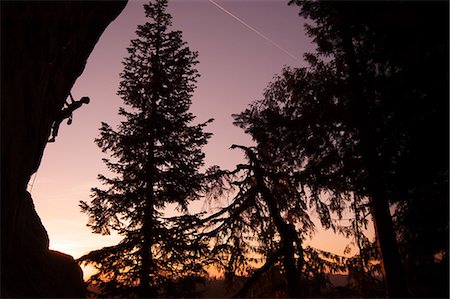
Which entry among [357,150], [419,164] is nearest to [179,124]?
[357,150]

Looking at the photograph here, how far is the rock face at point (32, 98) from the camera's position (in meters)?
4.94

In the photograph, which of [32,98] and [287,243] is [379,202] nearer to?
[287,243]

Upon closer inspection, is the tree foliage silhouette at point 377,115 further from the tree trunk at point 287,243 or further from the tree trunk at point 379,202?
the tree trunk at point 287,243

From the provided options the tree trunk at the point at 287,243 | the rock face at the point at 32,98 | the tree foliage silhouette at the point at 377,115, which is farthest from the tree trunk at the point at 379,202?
the rock face at the point at 32,98

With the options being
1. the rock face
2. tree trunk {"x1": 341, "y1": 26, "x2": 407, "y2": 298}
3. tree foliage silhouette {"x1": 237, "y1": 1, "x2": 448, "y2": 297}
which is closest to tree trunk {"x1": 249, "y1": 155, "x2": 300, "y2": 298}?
tree foliage silhouette {"x1": 237, "y1": 1, "x2": 448, "y2": 297}

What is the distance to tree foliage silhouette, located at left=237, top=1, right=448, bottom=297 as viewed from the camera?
18.8ft

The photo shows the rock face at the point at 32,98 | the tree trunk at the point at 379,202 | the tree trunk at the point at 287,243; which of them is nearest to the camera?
Result: the rock face at the point at 32,98

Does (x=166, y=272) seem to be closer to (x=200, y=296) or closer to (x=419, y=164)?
(x=200, y=296)

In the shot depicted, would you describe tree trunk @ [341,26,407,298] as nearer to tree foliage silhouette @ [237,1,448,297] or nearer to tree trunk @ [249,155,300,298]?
tree foliage silhouette @ [237,1,448,297]

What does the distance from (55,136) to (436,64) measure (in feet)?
27.0

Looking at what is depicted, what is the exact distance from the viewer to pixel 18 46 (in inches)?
198

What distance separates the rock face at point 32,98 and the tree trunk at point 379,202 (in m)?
6.37

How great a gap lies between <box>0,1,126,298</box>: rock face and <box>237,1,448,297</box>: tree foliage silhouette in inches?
199

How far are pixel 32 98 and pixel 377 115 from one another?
6989mm
